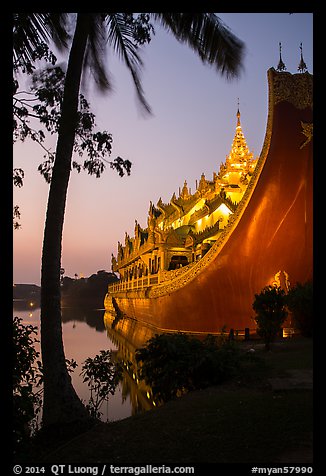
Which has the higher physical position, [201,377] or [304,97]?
[304,97]

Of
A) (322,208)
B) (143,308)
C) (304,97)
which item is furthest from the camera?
(143,308)

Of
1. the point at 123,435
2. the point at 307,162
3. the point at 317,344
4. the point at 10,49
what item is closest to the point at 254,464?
the point at 317,344

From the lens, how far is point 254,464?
296 cm

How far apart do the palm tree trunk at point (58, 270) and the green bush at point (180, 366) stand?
114 cm

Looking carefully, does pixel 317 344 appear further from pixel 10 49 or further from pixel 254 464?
pixel 10 49

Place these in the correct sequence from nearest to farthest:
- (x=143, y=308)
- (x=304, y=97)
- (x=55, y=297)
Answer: (x=55, y=297) < (x=304, y=97) < (x=143, y=308)

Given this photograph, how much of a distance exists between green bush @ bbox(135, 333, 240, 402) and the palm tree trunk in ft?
3.75

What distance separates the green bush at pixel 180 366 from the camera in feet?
17.3

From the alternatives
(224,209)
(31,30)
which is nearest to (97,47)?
(31,30)

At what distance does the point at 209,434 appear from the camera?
3.58m

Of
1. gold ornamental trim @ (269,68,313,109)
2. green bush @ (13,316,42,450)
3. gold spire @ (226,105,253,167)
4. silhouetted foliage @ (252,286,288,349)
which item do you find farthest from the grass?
gold spire @ (226,105,253,167)

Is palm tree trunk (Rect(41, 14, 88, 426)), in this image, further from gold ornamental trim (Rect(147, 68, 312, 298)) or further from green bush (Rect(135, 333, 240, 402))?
gold ornamental trim (Rect(147, 68, 312, 298))

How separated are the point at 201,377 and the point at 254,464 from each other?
92.5 inches

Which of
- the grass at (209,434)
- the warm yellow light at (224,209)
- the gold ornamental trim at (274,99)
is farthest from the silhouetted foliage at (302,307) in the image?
the warm yellow light at (224,209)
